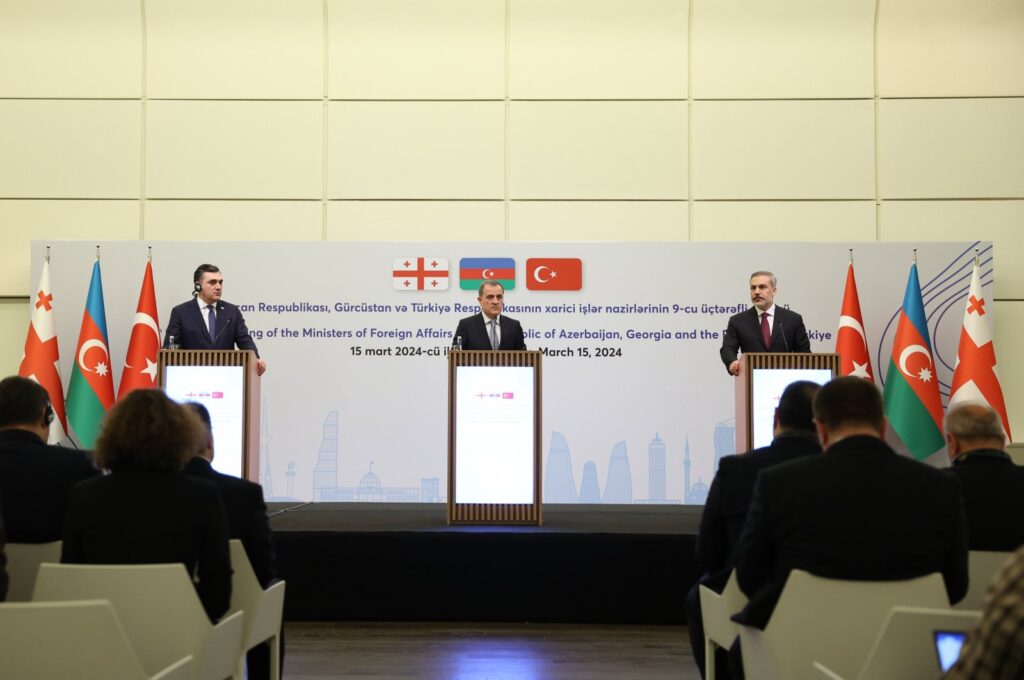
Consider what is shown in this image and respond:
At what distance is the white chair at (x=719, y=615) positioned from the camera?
268 centimetres

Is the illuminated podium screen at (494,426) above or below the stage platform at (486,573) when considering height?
above

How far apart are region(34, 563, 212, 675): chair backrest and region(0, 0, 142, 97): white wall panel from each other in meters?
5.82

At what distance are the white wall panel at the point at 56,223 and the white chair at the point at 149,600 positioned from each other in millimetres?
5435

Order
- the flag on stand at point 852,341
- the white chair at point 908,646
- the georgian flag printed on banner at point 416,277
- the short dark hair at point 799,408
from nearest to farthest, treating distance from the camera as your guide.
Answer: the white chair at point 908,646 < the short dark hair at point 799,408 < the flag on stand at point 852,341 < the georgian flag printed on banner at point 416,277

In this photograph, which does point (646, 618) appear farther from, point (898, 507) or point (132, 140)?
point (132, 140)

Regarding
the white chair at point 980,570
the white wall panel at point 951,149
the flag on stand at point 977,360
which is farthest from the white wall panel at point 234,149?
the white chair at point 980,570

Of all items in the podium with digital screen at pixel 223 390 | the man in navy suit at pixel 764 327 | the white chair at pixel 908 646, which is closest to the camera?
the white chair at pixel 908 646

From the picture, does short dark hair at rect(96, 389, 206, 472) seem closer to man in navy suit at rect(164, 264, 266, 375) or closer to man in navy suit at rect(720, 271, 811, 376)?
man in navy suit at rect(164, 264, 266, 375)

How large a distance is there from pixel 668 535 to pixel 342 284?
127 inches

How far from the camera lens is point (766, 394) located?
479cm

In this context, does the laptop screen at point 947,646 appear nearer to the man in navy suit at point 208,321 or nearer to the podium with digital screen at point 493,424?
the podium with digital screen at point 493,424

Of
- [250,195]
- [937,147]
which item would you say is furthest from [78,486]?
[937,147]

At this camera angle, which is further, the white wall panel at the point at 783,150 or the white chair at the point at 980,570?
the white wall panel at the point at 783,150

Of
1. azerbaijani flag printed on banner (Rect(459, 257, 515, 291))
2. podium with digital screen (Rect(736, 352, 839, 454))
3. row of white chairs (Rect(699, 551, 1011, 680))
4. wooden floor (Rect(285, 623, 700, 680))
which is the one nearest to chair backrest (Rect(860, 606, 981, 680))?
row of white chairs (Rect(699, 551, 1011, 680))
